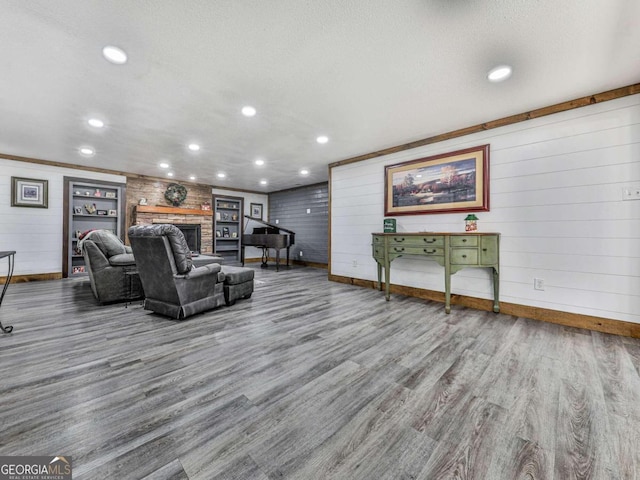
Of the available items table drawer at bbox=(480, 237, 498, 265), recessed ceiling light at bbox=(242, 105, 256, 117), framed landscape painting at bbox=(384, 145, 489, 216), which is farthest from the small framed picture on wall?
table drawer at bbox=(480, 237, 498, 265)

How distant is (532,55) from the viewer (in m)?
2.06

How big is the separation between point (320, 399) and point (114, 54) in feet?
9.72

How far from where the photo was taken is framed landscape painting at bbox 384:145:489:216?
339 cm

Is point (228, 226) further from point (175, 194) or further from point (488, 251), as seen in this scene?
point (488, 251)

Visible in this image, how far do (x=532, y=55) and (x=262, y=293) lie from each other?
4.06 m

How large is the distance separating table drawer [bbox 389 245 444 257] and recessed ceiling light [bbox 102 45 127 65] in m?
3.45

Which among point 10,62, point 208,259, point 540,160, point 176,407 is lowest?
point 176,407

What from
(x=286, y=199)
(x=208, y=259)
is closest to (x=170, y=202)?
(x=286, y=199)

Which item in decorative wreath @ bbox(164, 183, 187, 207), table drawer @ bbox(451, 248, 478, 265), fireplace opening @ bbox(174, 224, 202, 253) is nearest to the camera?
table drawer @ bbox(451, 248, 478, 265)

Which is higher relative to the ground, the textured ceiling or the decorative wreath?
the textured ceiling

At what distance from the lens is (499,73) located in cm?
229

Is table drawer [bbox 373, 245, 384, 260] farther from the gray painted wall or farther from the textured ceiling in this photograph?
the gray painted wall

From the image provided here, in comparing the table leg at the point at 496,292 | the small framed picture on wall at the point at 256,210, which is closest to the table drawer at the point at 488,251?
the table leg at the point at 496,292

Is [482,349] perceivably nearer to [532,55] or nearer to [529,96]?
[532,55]
